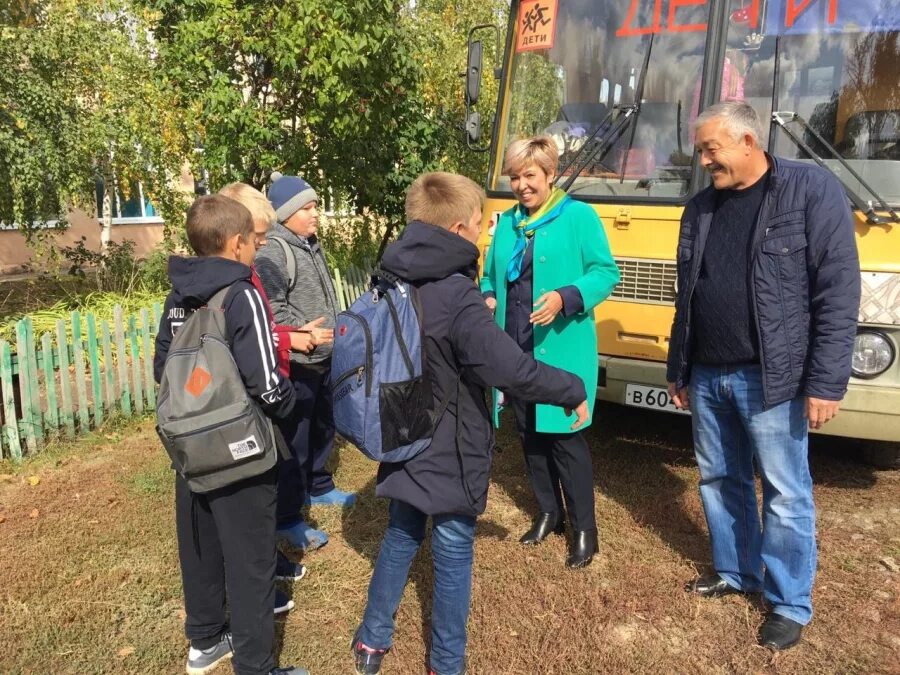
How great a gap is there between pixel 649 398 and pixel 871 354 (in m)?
1.12

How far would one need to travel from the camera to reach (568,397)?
7.52 ft

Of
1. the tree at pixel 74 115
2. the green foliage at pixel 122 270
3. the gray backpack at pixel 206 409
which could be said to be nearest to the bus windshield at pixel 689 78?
the gray backpack at pixel 206 409

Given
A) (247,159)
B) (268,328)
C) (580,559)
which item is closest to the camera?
(268,328)

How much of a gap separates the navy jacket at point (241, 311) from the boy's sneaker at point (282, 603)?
1.19 metres

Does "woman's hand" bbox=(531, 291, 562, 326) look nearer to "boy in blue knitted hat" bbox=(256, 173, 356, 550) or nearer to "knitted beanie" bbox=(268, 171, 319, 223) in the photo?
"boy in blue knitted hat" bbox=(256, 173, 356, 550)

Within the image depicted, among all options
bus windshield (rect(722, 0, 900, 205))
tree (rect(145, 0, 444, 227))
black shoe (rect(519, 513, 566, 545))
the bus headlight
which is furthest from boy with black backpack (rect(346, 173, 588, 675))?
tree (rect(145, 0, 444, 227))

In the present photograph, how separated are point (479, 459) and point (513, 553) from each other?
140 centimetres

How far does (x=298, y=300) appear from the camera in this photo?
11.5 feet

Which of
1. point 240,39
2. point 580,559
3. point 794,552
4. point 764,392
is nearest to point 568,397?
point 764,392

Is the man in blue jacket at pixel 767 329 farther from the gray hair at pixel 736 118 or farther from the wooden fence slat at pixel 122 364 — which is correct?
the wooden fence slat at pixel 122 364

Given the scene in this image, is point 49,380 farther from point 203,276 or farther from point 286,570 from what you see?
point 203,276

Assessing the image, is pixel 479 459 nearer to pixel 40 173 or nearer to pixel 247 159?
pixel 247 159

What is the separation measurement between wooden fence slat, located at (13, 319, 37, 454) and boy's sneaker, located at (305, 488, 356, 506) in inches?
82.9

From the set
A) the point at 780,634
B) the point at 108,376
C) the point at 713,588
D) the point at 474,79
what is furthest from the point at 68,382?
the point at 780,634
